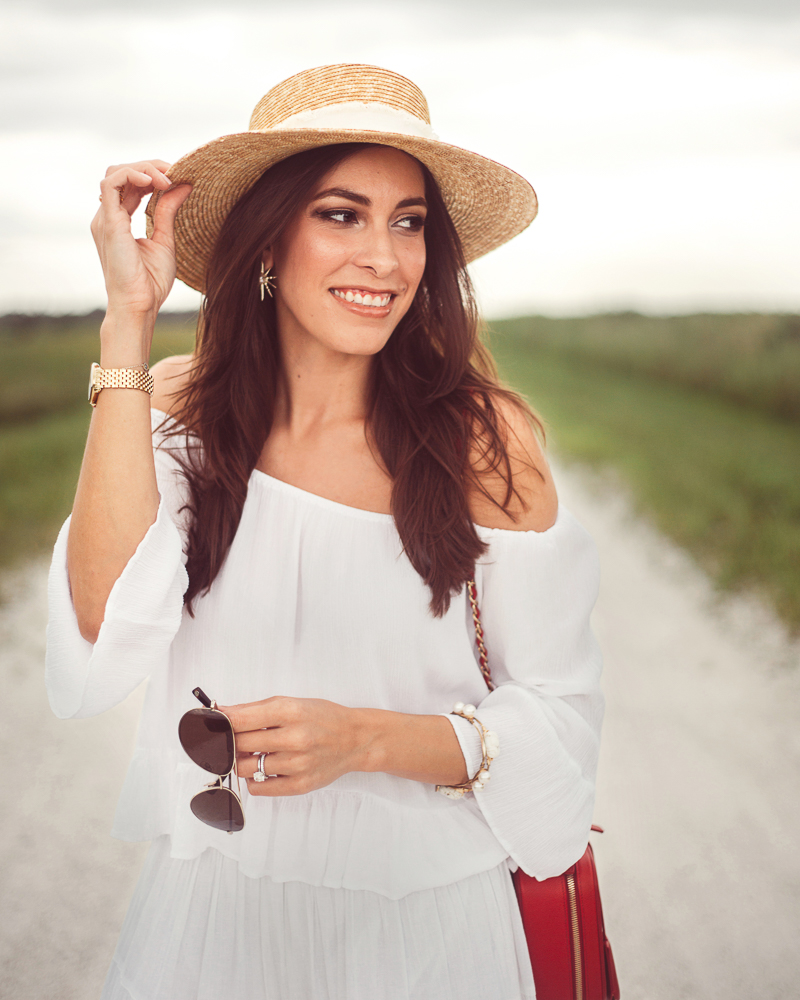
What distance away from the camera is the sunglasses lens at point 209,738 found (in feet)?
4.58

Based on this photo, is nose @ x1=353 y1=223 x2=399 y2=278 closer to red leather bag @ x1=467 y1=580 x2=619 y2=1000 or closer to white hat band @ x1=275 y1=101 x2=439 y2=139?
white hat band @ x1=275 y1=101 x2=439 y2=139

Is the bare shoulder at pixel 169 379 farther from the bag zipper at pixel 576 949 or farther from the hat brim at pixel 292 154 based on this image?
the bag zipper at pixel 576 949

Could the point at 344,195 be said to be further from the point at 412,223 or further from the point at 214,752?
the point at 214,752

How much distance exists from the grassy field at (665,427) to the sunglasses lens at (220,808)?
137 cm

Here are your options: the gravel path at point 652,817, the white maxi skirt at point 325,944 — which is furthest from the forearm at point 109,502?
the gravel path at point 652,817

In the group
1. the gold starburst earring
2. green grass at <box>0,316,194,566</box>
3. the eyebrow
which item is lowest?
green grass at <box>0,316,194,566</box>

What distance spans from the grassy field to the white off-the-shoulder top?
0.91 m

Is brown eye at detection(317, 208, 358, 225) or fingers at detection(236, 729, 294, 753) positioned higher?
brown eye at detection(317, 208, 358, 225)

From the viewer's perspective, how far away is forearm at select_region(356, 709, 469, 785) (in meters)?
1.65

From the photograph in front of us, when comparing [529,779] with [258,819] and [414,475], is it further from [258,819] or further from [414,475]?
[414,475]

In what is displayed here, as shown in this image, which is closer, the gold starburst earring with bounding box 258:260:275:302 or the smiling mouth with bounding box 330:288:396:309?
the smiling mouth with bounding box 330:288:396:309

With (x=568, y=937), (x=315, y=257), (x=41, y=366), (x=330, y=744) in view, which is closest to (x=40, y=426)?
(x=41, y=366)

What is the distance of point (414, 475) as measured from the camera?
6.53 ft

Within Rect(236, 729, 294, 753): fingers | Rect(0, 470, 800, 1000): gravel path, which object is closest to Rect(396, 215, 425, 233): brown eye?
Rect(236, 729, 294, 753): fingers
